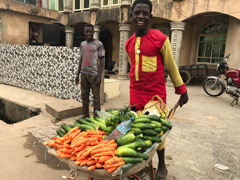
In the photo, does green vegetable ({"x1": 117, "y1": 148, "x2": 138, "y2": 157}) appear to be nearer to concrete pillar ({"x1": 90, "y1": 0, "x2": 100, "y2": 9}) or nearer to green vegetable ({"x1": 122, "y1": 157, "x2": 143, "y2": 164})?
green vegetable ({"x1": 122, "y1": 157, "x2": 143, "y2": 164})

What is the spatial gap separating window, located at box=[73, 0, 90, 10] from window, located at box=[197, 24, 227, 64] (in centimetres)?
778

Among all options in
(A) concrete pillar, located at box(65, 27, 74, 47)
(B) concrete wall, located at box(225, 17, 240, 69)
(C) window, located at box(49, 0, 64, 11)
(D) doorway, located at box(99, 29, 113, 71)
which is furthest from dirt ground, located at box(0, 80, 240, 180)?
(C) window, located at box(49, 0, 64, 11)

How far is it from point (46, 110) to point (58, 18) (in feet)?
32.2

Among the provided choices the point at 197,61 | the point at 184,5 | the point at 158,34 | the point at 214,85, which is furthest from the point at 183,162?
the point at 197,61

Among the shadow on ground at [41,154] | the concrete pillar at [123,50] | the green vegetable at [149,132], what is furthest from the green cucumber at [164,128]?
the concrete pillar at [123,50]

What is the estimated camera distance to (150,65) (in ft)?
7.54

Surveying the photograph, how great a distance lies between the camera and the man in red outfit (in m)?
2.20

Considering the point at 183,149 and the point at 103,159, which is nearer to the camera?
the point at 103,159

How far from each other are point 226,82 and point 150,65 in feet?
21.5

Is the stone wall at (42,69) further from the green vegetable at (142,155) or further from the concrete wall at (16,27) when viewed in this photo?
the green vegetable at (142,155)

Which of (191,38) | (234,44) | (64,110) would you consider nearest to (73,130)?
(64,110)

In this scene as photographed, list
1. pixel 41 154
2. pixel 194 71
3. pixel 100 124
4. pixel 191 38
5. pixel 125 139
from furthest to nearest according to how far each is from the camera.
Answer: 1. pixel 191 38
2. pixel 194 71
3. pixel 41 154
4. pixel 100 124
5. pixel 125 139

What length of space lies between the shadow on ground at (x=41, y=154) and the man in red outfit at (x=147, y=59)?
1.61m

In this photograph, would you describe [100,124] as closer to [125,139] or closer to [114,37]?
[125,139]
